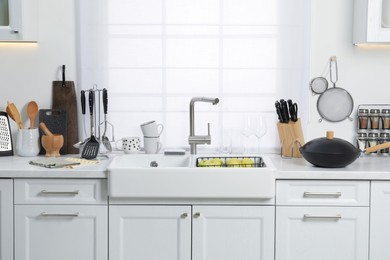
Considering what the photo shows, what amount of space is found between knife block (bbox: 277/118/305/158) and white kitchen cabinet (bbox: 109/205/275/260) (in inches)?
21.7

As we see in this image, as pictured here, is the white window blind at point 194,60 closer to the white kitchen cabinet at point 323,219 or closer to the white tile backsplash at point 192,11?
the white tile backsplash at point 192,11

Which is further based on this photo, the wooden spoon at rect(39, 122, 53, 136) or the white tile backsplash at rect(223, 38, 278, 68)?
the white tile backsplash at rect(223, 38, 278, 68)

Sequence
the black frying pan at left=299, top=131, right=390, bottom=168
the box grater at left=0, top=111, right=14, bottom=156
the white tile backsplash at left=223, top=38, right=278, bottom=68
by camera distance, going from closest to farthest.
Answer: the black frying pan at left=299, top=131, right=390, bottom=168
the box grater at left=0, top=111, right=14, bottom=156
the white tile backsplash at left=223, top=38, right=278, bottom=68

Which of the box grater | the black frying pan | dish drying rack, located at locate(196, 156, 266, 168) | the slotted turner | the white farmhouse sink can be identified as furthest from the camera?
the box grater

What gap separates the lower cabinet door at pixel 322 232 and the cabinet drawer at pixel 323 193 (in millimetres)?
29

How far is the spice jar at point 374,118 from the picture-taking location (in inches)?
154

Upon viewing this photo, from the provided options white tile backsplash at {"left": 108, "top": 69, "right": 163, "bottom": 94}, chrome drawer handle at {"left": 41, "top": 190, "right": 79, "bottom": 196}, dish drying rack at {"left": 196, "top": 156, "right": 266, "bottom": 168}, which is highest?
white tile backsplash at {"left": 108, "top": 69, "right": 163, "bottom": 94}

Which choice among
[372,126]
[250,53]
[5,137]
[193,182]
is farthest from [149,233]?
[372,126]

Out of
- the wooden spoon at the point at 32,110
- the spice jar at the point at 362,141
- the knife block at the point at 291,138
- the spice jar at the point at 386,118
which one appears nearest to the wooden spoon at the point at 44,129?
the wooden spoon at the point at 32,110

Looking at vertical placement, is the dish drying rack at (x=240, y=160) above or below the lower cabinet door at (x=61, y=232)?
above

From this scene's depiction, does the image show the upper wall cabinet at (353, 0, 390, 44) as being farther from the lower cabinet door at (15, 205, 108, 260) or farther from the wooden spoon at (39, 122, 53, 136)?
the wooden spoon at (39, 122, 53, 136)

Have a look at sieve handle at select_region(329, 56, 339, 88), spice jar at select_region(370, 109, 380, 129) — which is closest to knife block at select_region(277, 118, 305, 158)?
sieve handle at select_region(329, 56, 339, 88)

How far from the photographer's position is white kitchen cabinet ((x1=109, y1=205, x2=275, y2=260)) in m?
3.32

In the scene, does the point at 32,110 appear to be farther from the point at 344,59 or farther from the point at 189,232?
the point at 344,59
